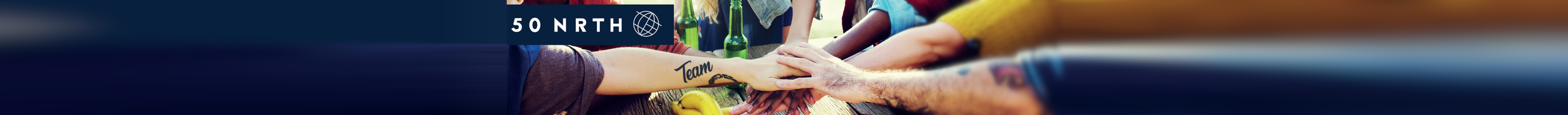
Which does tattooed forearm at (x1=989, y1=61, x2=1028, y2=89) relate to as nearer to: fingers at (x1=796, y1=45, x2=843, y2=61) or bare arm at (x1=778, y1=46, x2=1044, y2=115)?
bare arm at (x1=778, y1=46, x2=1044, y2=115)

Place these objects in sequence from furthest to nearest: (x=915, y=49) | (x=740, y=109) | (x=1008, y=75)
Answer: (x=740, y=109), (x=915, y=49), (x=1008, y=75)

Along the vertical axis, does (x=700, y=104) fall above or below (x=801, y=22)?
below

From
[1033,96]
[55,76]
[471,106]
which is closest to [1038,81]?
[1033,96]

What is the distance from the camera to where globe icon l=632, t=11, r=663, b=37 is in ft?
2.40

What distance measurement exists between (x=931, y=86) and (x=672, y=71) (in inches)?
12.4

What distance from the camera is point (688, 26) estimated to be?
846mm

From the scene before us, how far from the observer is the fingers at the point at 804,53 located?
81 cm

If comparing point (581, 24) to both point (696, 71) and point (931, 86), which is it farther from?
point (931, 86)

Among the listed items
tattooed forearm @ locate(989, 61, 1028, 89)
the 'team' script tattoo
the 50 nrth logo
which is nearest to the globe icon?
the 50 nrth logo

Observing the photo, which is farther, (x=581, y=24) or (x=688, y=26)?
(x=688, y=26)

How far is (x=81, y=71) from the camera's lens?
0.55 meters

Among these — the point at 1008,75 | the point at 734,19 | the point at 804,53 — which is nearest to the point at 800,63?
the point at 804,53

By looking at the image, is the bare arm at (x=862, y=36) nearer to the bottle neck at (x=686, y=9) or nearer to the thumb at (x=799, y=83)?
the thumb at (x=799, y=83)

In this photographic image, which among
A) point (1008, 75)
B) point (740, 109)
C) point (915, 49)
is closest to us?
point (1008, 75)
